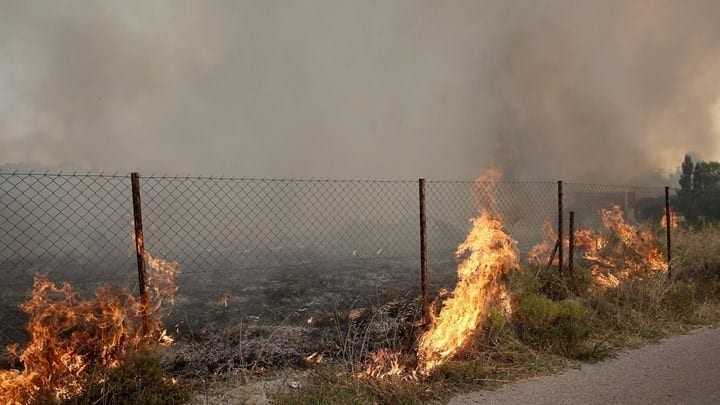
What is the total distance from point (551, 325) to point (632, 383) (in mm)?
1424

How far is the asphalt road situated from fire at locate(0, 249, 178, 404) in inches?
144

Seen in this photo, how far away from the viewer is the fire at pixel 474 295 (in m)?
5.61

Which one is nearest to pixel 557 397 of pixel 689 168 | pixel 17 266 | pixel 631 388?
pixel 631 388

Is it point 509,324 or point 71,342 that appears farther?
point 509,324

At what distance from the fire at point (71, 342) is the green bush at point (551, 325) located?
509 centimetres

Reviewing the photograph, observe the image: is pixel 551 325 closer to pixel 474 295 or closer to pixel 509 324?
pixel 509 324

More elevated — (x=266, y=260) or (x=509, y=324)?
(x=509, y=324)

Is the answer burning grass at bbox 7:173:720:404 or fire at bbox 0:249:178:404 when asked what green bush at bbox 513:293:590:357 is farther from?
fire at bbox 0:249:178:404

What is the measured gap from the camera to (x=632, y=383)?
4.96m

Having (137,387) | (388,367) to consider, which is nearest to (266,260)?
(388,367)

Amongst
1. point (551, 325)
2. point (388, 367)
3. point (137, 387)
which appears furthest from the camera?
point (551, 325)

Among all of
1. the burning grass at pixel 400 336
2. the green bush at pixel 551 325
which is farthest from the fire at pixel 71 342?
the green bush at pixel 551 325

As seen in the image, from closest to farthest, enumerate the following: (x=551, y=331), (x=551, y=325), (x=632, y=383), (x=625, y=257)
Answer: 1. (x=632, y=383)
2. (x=551, y=331)
3. (x=551, y=325)
4. (x=625, y=257)

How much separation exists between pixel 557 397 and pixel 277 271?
10285mm
